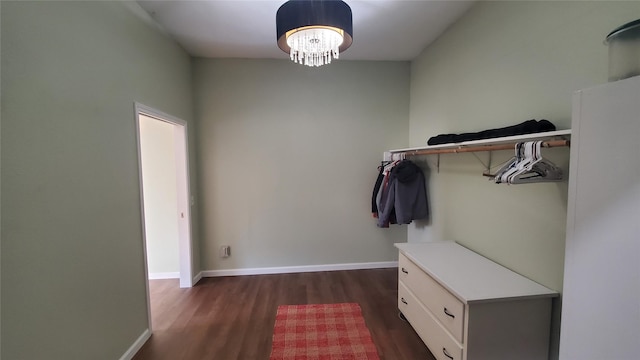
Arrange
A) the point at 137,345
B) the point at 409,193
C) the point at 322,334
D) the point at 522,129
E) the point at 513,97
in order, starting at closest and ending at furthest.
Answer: the point at 522,129, the point at 513,97, the point at 137,345, the point at 322,334, the point at 409,193

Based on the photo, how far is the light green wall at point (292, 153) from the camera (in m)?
3.18

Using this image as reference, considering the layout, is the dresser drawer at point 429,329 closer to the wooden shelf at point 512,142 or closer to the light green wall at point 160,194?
the wooden shelf at point 512,142

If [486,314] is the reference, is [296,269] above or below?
below

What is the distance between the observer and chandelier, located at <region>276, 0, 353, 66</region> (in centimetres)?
146

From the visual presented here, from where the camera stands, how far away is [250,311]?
249 cm

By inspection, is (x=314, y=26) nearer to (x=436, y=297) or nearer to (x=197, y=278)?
(x=436, y=297)

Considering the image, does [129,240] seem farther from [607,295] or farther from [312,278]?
[607,295]

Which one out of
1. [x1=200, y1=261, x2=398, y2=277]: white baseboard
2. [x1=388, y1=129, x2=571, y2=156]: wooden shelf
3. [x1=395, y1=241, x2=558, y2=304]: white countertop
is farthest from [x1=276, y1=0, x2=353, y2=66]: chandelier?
[x1=200, y1=261, x2=398, y2=277]: white baseboard

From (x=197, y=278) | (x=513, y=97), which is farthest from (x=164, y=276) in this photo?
(x=513, y=97)

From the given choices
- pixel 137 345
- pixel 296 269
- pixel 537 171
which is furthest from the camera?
pixel 296 269

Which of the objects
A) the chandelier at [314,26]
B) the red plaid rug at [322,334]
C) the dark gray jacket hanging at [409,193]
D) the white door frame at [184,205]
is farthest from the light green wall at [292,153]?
the chandelier at [314,26]

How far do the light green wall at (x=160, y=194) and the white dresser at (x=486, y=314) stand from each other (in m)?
3.13

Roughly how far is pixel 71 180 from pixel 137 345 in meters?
1.49

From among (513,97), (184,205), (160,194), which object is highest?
(513,97)
